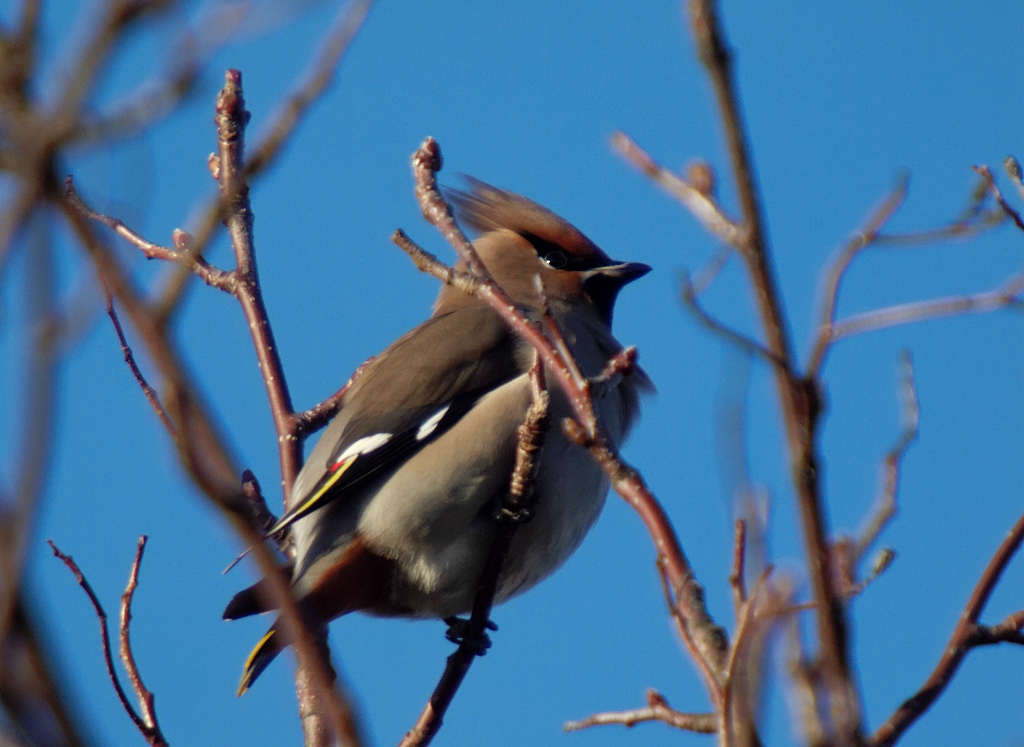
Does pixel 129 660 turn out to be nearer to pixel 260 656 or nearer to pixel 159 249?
pixel 260 656

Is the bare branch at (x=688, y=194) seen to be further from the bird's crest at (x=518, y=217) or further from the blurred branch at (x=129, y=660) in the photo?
the bird's crest at (x=518, y=217)

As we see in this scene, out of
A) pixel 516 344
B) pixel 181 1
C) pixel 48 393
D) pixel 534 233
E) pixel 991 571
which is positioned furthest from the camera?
pixel 534 233

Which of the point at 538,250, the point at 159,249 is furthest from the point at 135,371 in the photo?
the point at 538,250

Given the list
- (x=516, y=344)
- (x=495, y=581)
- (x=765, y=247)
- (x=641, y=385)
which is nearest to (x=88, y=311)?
(x=765, y=247)

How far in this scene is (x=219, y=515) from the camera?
3.05ft

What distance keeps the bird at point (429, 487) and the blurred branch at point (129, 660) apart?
1.39 ft

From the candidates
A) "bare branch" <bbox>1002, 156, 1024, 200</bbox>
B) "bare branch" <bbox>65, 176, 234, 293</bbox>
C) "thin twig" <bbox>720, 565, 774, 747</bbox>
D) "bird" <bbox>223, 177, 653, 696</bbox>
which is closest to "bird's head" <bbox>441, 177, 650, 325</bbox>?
"bird" <bbox>223, 177, 653, 696</bbox>

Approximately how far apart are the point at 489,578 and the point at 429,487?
1.08 ft

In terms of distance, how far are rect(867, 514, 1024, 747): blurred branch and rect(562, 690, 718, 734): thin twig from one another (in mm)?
199

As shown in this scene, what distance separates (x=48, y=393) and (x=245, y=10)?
0.66 meters

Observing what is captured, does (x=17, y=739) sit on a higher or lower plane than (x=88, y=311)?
lower

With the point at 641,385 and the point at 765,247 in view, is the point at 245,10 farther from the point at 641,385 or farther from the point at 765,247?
the point at 641,385

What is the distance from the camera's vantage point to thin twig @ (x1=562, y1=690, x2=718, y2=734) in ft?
5.36

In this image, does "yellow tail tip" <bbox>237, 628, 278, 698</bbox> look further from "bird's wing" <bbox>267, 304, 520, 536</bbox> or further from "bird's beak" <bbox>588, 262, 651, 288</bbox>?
"bird's beak" <bbox>588, 262, 651, 288</bbox>
